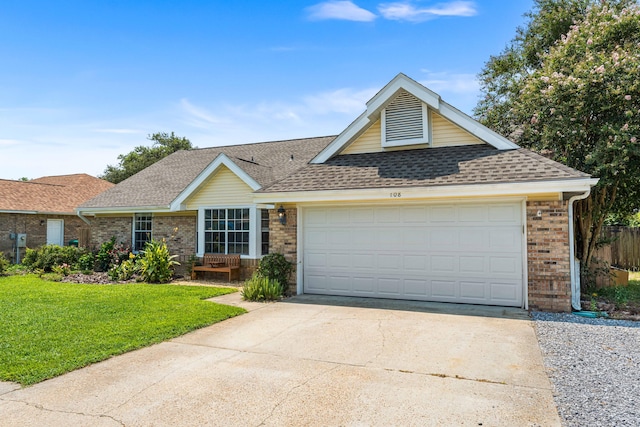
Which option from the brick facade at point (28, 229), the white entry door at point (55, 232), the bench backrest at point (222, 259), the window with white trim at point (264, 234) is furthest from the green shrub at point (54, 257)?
the window with white trim at point (264, 234)

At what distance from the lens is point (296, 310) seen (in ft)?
28.3

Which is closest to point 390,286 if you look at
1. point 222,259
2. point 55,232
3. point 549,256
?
point 549,256

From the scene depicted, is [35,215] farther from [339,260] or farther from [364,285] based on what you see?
[364,285]

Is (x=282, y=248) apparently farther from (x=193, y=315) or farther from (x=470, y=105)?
(x=470, y=105)

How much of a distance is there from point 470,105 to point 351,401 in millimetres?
14372

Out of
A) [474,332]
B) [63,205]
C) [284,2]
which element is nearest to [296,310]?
[474,332]

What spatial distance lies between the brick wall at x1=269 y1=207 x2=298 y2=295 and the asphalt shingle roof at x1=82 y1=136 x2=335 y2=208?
2592mm

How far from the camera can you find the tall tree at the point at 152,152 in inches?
1506

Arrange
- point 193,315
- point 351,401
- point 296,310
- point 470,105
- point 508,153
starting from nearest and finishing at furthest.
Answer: point 351,401 → point 193,315 → point 296,310 → point 508,153 → point 470,105

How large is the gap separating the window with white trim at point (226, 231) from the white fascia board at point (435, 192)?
3.06 meters

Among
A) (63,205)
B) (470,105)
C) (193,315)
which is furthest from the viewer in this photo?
(63,205)

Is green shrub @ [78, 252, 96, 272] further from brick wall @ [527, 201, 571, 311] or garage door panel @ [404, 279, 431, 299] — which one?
brick wall @ [527, 201, 571, 311]

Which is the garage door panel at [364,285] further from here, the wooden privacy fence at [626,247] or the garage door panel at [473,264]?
the wooden privacy fence at [626,247]

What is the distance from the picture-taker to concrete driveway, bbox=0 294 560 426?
3.81 m
